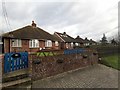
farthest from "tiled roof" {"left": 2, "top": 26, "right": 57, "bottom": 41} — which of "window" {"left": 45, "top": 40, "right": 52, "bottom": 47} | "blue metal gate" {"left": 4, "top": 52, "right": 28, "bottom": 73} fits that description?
"blue metal gate" {"left": 4, "top": 52, "right": 28, "bottom": 73}

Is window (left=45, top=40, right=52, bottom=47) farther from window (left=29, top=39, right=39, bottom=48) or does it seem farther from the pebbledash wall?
the pebbledash wall

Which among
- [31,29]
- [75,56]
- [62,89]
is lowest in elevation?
[62,89]

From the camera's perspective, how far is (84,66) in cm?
1059

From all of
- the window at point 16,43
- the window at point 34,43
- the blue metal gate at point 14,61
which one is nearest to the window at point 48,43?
the window at point 34,43

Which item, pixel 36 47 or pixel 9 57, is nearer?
pixel 9 57

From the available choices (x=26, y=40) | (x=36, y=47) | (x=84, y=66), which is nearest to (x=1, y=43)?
(x=26, y=40)

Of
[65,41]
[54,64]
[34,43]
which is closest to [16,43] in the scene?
[34,43]

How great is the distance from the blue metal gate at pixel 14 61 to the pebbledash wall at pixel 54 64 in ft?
1.83

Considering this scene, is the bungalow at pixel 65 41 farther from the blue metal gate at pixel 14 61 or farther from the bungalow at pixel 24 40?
the blue metal gate at pixel 14 61

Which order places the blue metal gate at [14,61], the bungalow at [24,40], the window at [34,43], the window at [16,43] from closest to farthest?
1. the blue metal gate at [14,61]
2. the bungalow at [24,40]
3. the window at [16,43]
4. the window at [34,43]

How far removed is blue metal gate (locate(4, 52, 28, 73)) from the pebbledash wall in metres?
0.56

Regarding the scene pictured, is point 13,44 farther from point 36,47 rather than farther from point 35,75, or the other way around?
point 35,75

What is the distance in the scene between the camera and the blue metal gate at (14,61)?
6125 mm

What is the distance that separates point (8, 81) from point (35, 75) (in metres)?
1.63
